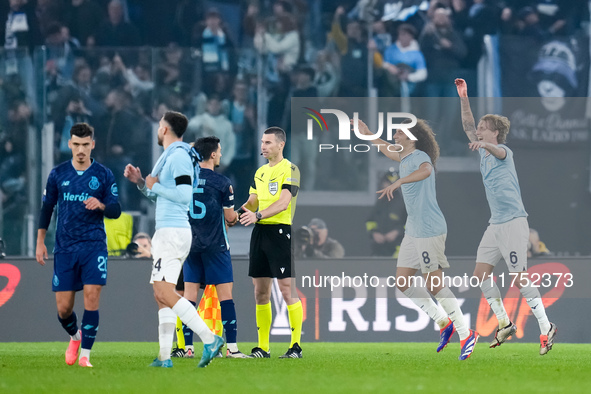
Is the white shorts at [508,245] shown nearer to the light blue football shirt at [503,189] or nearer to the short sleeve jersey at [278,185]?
Result: the light blue football shirt at [503,189]

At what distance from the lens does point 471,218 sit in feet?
41.3

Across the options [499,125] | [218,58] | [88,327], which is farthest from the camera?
[218,58]

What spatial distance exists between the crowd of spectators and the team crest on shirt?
569 centimetres

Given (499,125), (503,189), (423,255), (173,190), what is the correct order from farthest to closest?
(499,125) < (503,189) < (423,255) < (173,190)

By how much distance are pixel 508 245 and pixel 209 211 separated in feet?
9.96

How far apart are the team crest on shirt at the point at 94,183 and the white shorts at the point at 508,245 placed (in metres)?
3.90

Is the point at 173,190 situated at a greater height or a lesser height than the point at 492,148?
lesser

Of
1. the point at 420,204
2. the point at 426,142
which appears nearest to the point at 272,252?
the point at 420,204

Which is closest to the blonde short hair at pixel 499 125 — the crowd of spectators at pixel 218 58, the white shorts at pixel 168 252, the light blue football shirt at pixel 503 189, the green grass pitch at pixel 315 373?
the light blue football shirt at pixel 503 189

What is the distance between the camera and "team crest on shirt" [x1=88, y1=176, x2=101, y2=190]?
754 cm

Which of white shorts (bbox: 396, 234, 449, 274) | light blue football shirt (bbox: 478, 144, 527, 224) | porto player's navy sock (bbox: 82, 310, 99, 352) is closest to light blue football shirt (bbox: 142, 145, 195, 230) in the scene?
porto player's navy sock (bbox: 82, 310, 99, 352)

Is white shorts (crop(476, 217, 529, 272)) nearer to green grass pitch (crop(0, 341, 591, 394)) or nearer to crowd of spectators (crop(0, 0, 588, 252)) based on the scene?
green grass pitch (crop(0, 341, 591, 394))

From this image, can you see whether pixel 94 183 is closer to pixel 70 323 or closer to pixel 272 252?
pixel 70 323

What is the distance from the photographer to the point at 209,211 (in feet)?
27.4
